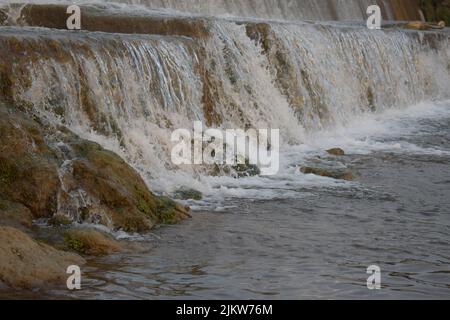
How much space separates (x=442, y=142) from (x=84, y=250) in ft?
34.8

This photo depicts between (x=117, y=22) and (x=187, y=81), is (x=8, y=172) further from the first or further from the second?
(x=117, y=22)

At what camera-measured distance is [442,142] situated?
17031mm

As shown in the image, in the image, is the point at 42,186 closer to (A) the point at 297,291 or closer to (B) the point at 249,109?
(A) the point at 297,291

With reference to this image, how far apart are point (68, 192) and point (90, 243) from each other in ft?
3.13

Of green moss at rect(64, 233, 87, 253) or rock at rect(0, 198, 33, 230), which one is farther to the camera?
rock at rect(0, 198, 33, 230)

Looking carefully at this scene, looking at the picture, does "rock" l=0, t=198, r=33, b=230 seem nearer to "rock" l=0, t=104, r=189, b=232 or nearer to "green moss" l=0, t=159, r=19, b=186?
"rock" l=0, t=104, r=189, b=232

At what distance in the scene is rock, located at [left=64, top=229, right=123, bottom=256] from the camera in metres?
8.00

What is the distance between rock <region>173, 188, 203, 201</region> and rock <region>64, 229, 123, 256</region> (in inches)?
95.2

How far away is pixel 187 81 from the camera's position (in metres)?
13.2
